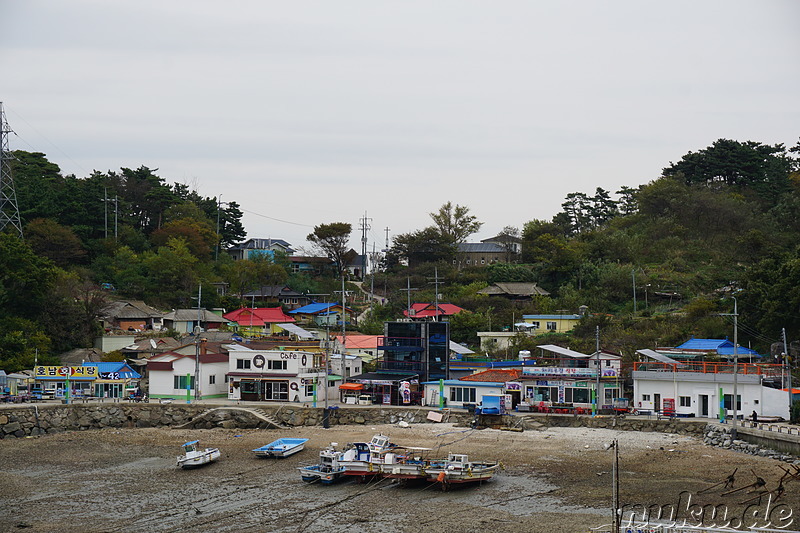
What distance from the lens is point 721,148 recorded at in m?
96.2

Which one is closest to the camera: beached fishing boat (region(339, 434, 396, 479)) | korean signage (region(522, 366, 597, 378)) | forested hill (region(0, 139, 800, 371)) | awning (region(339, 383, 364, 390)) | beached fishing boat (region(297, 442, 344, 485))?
beached fishing boat (region(297, 442, 344, 485))

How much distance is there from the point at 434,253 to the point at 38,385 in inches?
1930

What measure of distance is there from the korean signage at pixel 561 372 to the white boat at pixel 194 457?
2054 cm

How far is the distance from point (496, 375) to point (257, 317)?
104 feet

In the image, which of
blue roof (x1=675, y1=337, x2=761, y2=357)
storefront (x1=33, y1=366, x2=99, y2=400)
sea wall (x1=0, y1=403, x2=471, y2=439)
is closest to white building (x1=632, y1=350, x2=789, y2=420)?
blue roof (x1=675, y1=337, x2=761, y2=357)

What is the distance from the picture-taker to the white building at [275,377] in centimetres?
5525

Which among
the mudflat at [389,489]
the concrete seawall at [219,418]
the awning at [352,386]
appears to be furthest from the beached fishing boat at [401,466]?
the awning at [352,386]

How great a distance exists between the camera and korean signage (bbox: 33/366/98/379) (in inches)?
2189

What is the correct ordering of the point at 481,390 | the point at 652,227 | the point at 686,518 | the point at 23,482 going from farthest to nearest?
the point at 652,227
the point at 481,390
the point at 23,482
the point at 686,518

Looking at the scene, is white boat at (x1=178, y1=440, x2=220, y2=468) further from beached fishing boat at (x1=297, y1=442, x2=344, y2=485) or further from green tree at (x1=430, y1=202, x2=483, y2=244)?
green tree at (x1=430, y1=202, x2=483, y2=244)

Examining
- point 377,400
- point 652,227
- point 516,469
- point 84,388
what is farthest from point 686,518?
point 652,227

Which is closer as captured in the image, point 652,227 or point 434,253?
point 652,227

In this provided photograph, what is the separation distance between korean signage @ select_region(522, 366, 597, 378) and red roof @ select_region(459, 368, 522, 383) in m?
1.20

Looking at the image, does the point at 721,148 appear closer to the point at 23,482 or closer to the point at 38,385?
the point at 38,385
